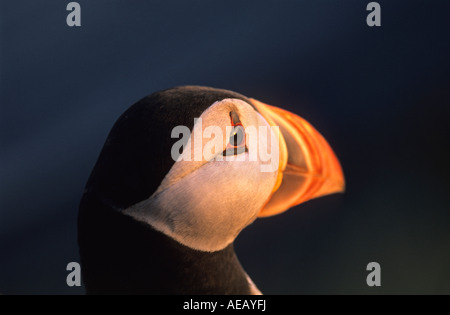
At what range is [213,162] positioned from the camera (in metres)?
1.01

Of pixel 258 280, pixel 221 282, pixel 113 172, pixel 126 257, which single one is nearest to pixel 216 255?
pixel 221 282

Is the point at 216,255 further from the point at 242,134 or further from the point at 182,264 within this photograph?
the point at 242,134

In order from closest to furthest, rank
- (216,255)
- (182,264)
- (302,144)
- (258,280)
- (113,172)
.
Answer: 1. (113,172)
2. (182,264)
3. (216,255)
4. (302,144)
5. (258,280)

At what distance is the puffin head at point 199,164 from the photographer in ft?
2.97

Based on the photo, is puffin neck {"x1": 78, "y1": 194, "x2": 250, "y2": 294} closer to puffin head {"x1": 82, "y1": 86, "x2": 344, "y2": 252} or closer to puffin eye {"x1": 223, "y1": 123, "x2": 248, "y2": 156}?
puffin head {"x1": 82, "y1": 86, "x2": 344, "y2": 252}

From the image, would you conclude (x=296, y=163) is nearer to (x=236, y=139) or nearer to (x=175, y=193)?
(x=236, y=139)

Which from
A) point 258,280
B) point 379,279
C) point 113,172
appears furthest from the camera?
point 258,280

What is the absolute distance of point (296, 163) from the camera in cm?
123

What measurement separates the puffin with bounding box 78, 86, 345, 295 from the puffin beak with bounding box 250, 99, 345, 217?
2.0 inches

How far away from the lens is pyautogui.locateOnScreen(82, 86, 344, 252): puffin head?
0.90 meters

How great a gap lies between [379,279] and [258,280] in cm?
53

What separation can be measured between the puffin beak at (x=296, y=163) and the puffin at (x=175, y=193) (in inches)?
2.0

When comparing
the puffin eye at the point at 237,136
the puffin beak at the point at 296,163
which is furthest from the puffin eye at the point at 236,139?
the puffin beak at the point at 296,163

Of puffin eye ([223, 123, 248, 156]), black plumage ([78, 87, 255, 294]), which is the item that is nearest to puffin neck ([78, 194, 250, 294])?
black plumage ([78, 87, 255, 294])
